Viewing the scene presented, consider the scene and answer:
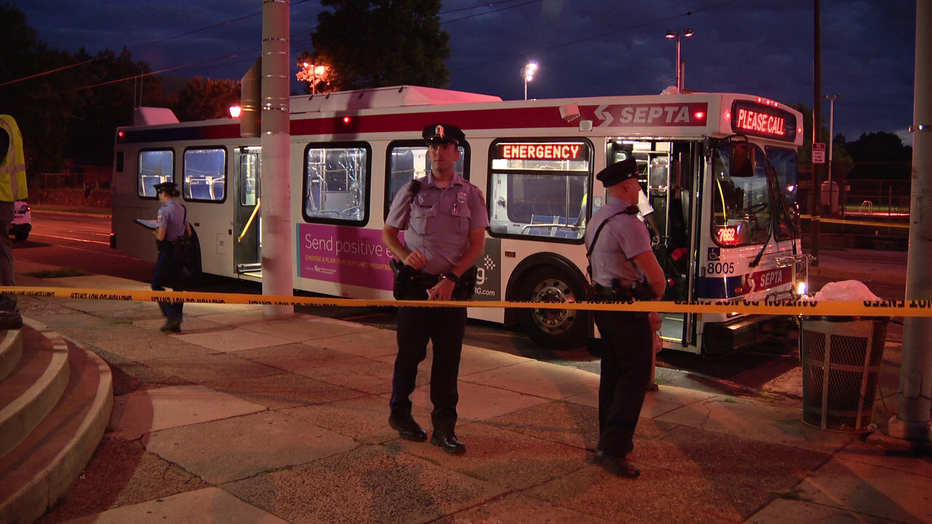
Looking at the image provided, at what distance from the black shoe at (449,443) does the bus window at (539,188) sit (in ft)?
14.2

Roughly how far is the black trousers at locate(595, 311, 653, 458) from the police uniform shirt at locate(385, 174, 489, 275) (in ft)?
3.27

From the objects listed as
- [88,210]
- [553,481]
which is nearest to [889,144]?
[88,210]

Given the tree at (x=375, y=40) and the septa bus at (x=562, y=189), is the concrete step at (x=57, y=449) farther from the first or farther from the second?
the tree at (x=375, y=40)

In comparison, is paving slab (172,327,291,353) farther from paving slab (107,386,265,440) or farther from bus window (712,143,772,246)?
bus window (712,143,772,246)

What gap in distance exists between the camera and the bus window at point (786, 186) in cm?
904

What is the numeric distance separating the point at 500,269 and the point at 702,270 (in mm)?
2551

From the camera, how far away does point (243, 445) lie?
5.27 m

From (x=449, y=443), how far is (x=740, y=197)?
4.97 metres

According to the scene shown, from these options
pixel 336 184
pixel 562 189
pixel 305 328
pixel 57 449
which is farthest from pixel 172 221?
pixel 57 449

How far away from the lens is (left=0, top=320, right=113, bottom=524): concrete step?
3963mm

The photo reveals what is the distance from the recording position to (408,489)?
4.61 m

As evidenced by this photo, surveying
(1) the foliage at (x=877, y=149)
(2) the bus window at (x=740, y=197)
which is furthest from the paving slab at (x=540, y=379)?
(1) the foliage at (x=877, y=149)

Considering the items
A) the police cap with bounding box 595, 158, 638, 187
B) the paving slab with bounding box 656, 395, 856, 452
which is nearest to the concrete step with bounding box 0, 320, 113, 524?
the police cap with bounding box 595, 158, 638, 187

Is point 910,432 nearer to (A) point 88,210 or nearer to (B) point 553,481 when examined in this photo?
(B) point 553,481
